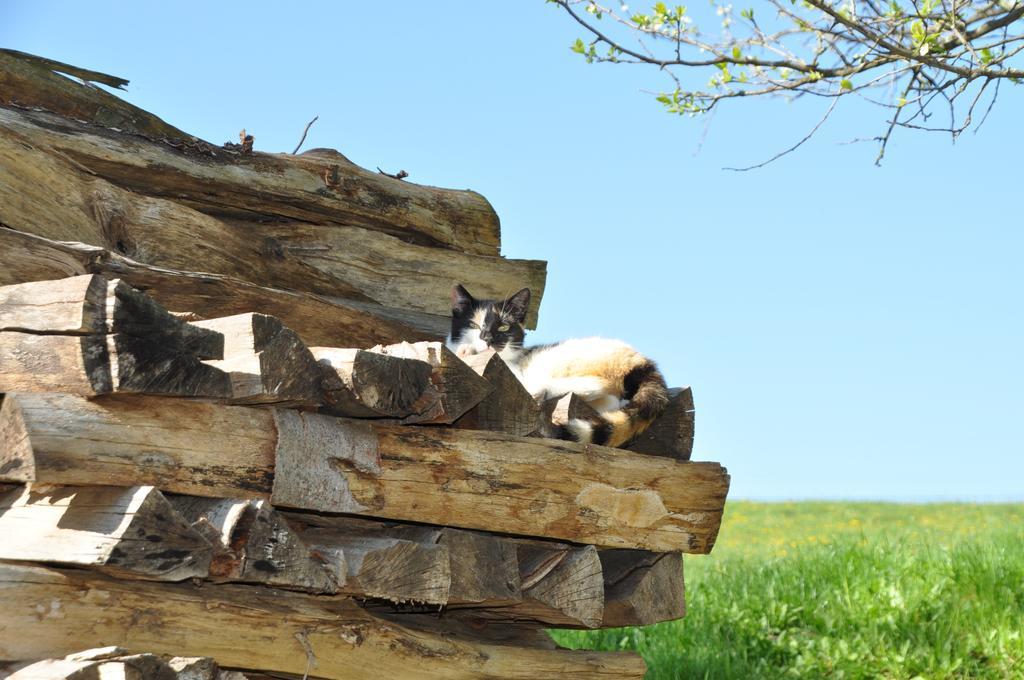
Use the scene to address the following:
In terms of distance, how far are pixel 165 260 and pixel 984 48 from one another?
4.27m

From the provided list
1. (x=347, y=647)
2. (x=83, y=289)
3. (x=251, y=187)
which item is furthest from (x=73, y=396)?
(x=251, y=187)

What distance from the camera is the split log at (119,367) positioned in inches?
108

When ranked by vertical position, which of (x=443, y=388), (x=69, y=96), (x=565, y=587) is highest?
(x=69, y=96)

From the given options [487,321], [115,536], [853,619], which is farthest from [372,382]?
[853,619]

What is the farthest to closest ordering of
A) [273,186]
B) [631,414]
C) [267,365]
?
[273,186] < [631,414] < [267,365]

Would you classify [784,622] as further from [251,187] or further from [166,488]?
[166,488]

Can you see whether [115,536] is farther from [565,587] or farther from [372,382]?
[565,587]

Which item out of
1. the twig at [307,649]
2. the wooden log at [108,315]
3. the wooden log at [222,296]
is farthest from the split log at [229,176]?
the twig at [307,649]

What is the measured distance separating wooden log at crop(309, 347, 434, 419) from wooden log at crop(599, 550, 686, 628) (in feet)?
4.70

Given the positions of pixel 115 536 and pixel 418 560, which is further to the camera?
pixel 418 560

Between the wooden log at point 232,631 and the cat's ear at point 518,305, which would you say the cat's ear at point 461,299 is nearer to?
the cat's ear at point 518,305

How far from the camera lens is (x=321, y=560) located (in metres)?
3.07

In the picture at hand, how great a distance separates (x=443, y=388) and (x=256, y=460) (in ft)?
2.07

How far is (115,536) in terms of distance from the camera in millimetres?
2699
